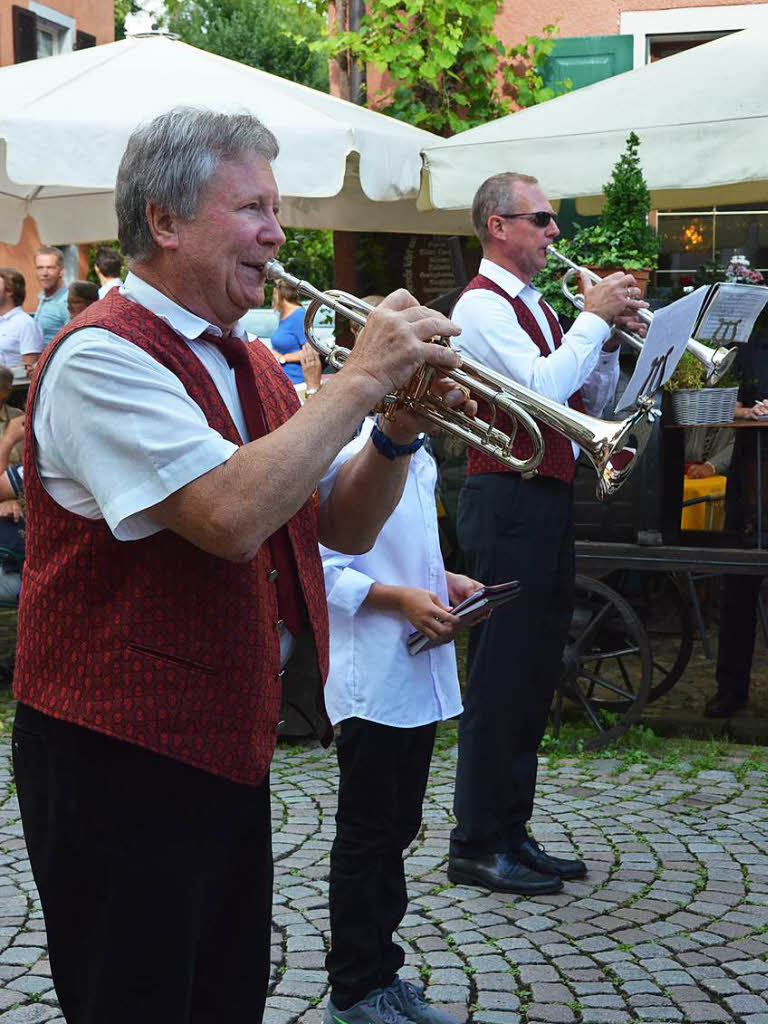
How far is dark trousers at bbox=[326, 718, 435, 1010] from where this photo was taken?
316 cm

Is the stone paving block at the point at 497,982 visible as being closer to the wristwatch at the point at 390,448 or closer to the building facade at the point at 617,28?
the wristwatch at the point at 390,448

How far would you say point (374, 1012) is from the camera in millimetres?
3158

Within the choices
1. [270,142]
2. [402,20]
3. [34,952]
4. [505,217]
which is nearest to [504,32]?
[402,20]

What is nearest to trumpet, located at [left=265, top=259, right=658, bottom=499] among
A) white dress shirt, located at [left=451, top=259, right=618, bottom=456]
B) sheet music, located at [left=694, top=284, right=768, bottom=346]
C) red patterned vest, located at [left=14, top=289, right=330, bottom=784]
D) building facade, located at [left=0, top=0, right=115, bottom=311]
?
red patterned vest, located at [left=14, top=289, right=330, bottom=784]

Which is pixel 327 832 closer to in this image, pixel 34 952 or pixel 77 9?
pixel 34 952

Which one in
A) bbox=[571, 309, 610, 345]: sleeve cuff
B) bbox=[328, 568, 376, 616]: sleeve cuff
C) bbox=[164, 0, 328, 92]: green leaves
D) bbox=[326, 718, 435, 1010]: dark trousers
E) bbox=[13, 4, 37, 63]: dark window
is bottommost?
bbox=[326, 718, 435, 1010]: dark trousers

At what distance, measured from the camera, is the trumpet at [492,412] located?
2482 mm

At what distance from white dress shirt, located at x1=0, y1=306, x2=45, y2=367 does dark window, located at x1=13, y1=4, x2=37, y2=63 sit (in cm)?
655

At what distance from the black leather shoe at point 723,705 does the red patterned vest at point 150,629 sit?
4777 millimetres

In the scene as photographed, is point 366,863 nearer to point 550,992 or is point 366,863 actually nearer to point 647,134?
point 550,992

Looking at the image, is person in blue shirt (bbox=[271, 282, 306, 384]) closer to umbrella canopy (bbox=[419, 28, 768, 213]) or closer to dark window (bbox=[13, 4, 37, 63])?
umbrella canopy (bbox=[419, 28, 768, 213])

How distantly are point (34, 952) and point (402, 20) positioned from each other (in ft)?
26.2

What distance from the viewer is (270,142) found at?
85.6 inches

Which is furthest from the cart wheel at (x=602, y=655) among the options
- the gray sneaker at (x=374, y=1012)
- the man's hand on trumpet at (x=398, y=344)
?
the man's hand on trumpet at (x=398, y=344)
